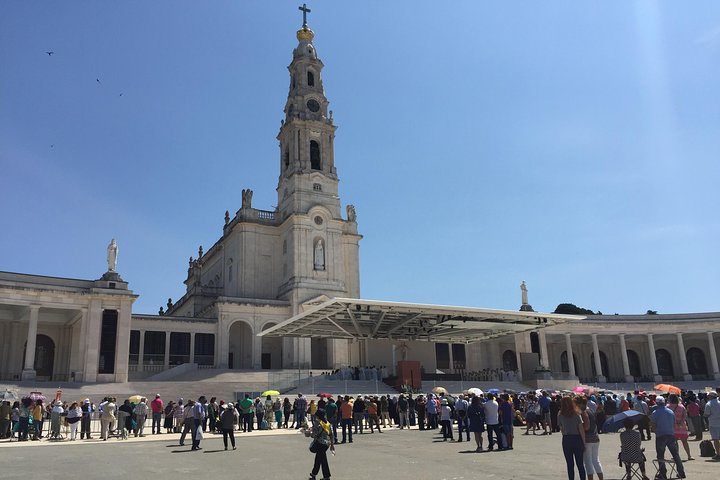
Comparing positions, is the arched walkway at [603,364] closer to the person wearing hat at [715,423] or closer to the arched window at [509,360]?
the arched window at [509,360]

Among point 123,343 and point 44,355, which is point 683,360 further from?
point 44,355

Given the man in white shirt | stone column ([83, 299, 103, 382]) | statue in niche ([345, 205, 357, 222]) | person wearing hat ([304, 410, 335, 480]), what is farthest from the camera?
statue in niche ([345, 205, 357, 222])

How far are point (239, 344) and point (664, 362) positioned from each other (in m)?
44.4

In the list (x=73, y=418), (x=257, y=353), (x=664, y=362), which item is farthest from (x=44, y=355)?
(x=664, y=362)

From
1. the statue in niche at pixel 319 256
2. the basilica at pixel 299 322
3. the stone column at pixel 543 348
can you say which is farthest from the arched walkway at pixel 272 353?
the stone column at pixel 543 348

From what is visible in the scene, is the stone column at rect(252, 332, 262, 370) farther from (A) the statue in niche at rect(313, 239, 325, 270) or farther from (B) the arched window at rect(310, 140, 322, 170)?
(B) the arched window at rect(310, 140, 322, 170)

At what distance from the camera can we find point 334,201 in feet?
188

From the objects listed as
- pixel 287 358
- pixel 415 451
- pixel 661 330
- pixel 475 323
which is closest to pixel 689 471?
pixel 415 451

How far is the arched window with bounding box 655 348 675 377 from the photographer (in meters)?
64.9

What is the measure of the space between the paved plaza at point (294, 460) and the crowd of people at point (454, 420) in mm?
695

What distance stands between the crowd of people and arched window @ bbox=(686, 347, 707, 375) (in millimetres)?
44421

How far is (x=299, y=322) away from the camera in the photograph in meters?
34.1

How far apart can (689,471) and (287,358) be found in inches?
1594

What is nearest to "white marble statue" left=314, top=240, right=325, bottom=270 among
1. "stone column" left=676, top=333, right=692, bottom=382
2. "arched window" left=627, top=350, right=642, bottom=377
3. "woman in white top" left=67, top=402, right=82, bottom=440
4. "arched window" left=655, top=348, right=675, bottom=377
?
"woman in white top" left=67, top=402, right=82, bottom=440
